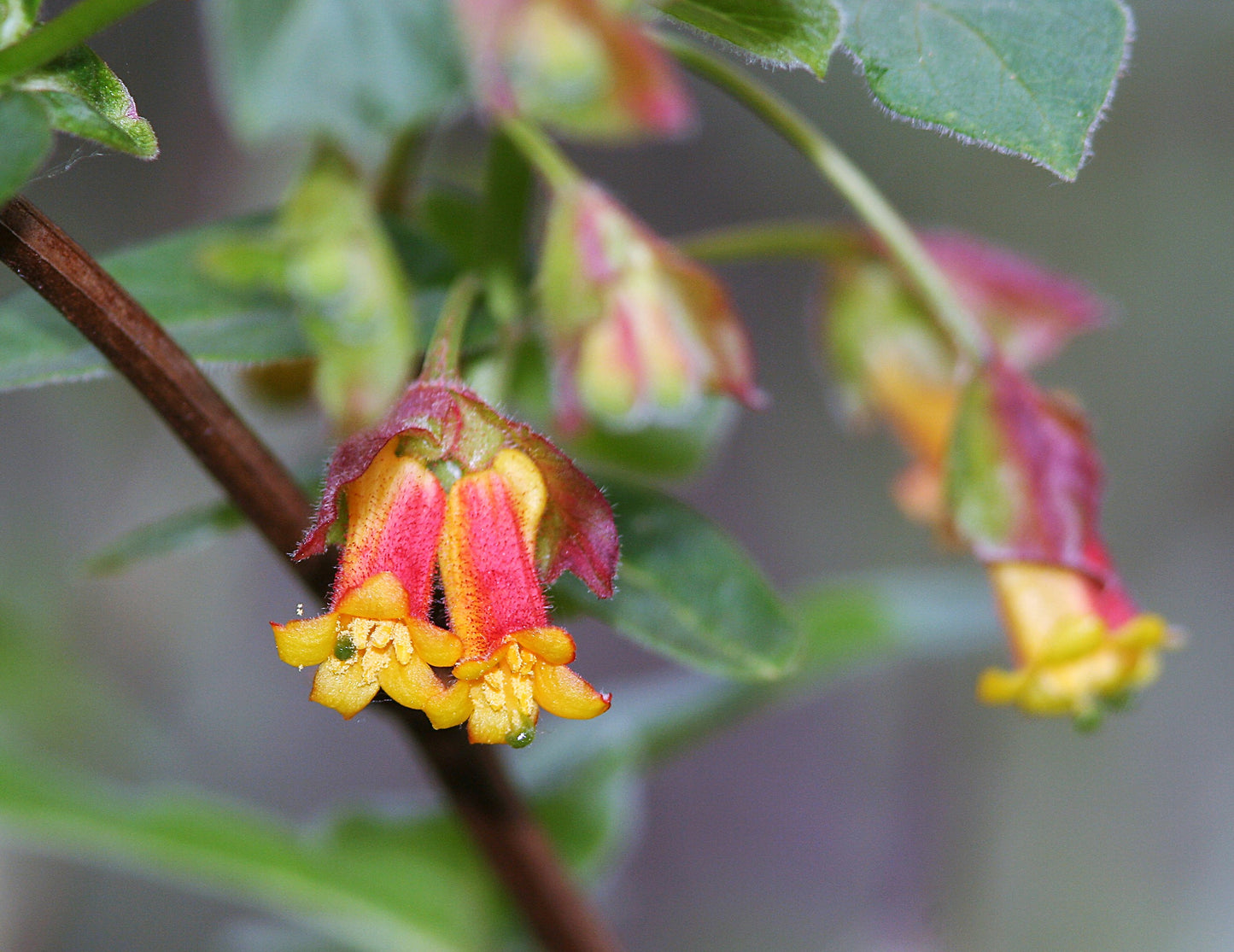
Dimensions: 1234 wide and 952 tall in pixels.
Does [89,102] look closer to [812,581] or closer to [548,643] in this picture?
[548,643]

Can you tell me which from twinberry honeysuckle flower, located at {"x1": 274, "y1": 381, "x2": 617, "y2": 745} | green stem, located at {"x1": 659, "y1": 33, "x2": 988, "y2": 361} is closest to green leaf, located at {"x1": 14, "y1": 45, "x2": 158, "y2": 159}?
twinberry honeysuckle flower, located at {"x1": 274, "y1": 381, "x2": 617, "y2": 745}

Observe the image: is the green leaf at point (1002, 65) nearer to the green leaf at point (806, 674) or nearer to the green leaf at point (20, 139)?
the green leaf at point (20, 139)

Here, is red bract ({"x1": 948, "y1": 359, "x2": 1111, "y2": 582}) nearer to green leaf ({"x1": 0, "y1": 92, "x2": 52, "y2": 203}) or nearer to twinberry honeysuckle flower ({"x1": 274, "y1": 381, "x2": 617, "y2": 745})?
twinberry honeysuckle flower ({"x1": 274, "y1": 381, "x2": 617, "y2": 745})

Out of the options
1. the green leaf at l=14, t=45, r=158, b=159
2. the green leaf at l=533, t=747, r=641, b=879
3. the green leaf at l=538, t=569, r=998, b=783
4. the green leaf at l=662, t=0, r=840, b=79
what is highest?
the green leaf at l=14, t=45, r=158, b=159

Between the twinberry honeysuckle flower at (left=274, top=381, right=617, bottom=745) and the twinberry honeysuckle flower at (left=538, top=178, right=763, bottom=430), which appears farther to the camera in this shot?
the twinberry honeysuckle flower at (left=538, top=178, right=763, bottom=430)

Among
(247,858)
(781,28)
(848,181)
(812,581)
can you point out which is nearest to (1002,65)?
(781,28)

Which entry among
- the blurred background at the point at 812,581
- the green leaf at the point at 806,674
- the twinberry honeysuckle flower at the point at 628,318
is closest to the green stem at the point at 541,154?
the twinberry honeysuckle flower at the point at 628,318
